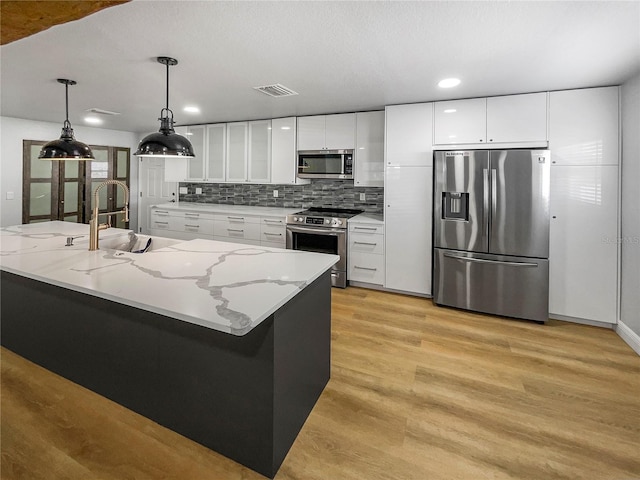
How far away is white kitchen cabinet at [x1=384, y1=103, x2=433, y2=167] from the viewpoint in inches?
153

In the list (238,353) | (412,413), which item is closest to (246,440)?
(238,353)

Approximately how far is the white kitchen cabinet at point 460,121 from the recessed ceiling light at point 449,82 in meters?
0.53

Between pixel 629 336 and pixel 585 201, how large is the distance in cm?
124

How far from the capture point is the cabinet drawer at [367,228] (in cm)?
424

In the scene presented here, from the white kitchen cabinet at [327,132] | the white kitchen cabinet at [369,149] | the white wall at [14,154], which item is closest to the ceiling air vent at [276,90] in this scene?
the white kitchen cabinet at [327,132]

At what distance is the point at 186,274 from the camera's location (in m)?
1.91

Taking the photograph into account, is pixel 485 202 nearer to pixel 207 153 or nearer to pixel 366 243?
pixel 366 243

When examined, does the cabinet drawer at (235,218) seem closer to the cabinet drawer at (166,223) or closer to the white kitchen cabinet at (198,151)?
the cabinet drawer at (166,223)

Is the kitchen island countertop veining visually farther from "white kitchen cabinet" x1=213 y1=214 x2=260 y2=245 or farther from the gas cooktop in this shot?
"white kitchen cabinet" x1=213 y1=214 x2=260 y2=245

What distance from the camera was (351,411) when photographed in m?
2.06

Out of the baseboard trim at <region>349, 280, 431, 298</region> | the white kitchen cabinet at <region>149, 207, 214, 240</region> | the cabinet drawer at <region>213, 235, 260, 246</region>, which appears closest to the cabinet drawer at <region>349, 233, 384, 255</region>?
the baseboard trim at <region>349, 280, 431, 298</region>

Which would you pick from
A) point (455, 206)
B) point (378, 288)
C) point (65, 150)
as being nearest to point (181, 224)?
point (65, 150)

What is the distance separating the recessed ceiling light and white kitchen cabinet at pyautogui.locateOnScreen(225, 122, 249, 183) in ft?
10.0

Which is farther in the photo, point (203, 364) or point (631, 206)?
point (631, 206)
